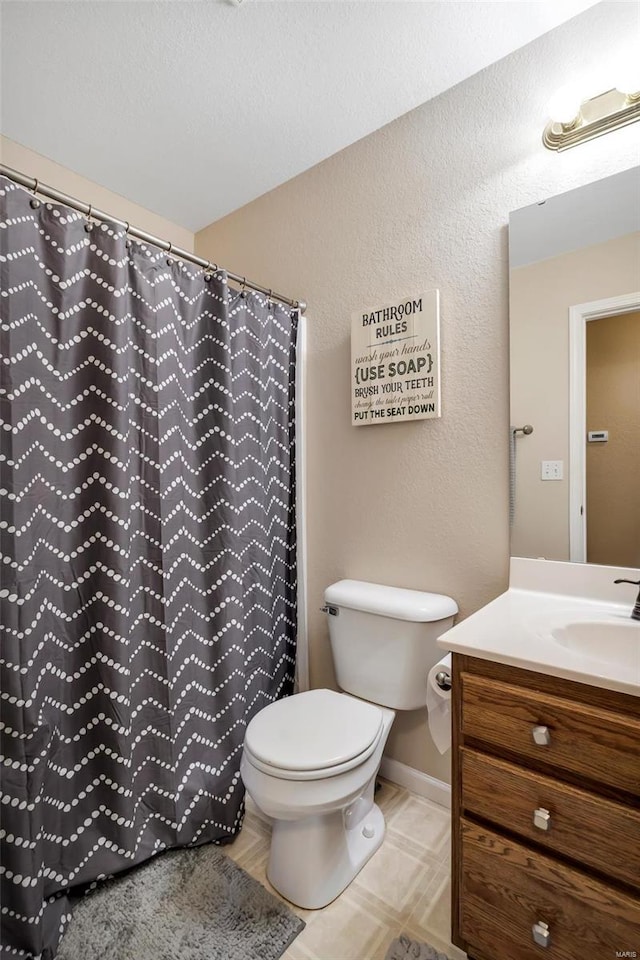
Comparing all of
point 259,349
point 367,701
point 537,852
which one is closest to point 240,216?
point 259,349

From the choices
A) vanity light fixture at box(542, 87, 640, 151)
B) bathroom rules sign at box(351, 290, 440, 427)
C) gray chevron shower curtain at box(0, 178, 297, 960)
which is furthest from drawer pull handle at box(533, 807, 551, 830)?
vanity light fixture at box(542, 87, 640, 151)

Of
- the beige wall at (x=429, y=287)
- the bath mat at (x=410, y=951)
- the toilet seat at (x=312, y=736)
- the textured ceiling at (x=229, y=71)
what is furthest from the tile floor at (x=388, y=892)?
the textured ceiling at (x=229, y=71)

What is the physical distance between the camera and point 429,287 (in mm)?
1521

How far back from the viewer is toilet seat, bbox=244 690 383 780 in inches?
Answer: 44.4

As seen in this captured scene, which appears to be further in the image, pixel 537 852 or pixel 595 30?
pixel 595 30

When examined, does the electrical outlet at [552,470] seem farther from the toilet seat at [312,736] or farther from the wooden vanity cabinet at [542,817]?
the toilet seat at [312,736]

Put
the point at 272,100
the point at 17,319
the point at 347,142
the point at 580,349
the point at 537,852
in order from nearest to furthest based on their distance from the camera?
the point at 537,852 < the point at 17,319 < the point at 580,349 < the point at 272,100 < the point at 347,142

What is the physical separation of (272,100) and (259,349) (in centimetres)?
81

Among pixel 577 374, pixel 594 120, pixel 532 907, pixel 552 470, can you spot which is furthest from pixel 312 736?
Answer: pixel 594 120

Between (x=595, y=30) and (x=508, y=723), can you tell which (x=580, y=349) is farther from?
(x=508, y=723)

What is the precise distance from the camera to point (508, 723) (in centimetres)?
91

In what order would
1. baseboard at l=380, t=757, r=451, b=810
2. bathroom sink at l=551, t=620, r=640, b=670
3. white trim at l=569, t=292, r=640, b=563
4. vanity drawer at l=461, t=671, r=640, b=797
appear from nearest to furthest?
vanity drawer at l=461, t=671, r=640, b=797 < bathroom sink at l=551, t=620, r=640, b=670 < white trim at l=569, t=292, r=640, b=563 < baseboard at l=380, t=757, r=451, b=810

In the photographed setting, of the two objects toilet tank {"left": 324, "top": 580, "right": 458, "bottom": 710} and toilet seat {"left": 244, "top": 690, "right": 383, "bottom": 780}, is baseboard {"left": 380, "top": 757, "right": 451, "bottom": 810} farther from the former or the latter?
toilet seat {"left": 244, "top": 690, "right": 383, "bottom": 780}

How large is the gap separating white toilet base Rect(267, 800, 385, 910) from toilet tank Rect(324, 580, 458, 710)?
1.24 ft
